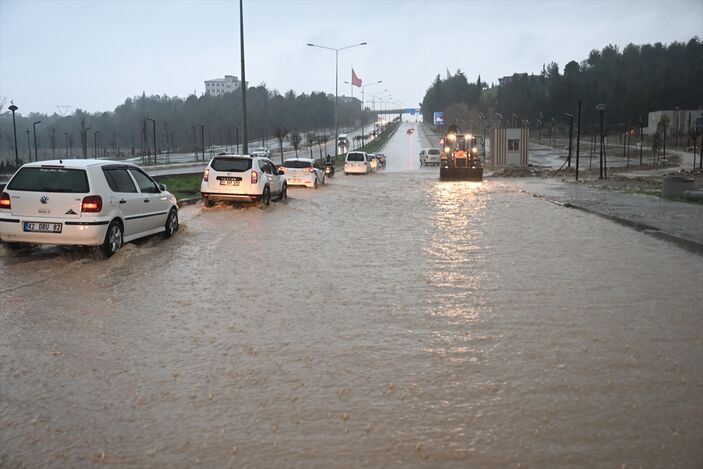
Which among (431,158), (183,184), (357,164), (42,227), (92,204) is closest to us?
(42,227)

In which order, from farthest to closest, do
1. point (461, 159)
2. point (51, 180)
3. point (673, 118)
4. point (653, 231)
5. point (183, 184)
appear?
1. point (673, 118)
2. point (461, 159)
3. point (183, 184)
4. point (653, 231)
5. point (51, 180)

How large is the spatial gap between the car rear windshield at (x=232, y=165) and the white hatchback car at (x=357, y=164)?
94.6 ft

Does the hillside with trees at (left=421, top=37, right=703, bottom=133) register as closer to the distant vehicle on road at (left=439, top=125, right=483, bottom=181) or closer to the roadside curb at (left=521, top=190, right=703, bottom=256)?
the distant vehicle on road at (left=439, top=125, right=483, bottom=181)

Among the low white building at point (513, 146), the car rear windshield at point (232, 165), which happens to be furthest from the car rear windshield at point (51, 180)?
the low white building at point (513, 146)

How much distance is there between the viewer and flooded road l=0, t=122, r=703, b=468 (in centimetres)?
438

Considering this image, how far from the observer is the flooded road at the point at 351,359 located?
4.38 m

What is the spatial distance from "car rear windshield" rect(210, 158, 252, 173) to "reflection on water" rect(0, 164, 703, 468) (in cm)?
897

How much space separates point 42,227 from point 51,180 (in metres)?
0.82

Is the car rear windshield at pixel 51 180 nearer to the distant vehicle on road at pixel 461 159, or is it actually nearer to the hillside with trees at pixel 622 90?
the distant vehicle on road at pixel 461 159

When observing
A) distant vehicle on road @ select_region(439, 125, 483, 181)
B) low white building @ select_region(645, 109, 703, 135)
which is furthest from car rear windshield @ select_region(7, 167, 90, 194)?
low white building @ select_region(645, 109, 703, 135)

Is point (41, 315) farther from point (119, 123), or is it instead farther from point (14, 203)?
point (119, 123)

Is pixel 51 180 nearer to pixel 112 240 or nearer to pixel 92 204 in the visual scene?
pixel 92 204

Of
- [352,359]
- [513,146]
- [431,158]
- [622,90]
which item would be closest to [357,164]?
[513,146]

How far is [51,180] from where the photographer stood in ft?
37.9
